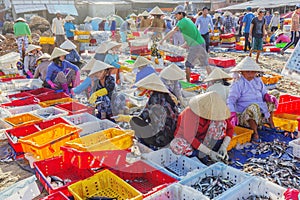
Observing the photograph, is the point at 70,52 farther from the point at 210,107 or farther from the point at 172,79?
the point at 210,107

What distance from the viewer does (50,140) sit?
414 centimetres

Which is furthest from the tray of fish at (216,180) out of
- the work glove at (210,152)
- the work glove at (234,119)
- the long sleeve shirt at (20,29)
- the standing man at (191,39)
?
the long sleeve shirt at (20,29)

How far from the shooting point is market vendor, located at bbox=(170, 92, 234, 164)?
11.4 feet

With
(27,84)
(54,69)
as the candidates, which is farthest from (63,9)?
(54,69)

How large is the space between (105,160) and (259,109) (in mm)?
2355

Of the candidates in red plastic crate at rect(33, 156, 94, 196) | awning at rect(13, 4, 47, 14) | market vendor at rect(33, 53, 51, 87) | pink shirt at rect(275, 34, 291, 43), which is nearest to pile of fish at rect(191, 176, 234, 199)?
red plastic crate at rect(33, 156, 94, 196)

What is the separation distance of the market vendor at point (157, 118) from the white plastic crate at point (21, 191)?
140 cm

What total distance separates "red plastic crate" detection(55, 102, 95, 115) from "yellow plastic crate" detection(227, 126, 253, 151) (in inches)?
96.4

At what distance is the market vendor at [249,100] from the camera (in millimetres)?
4488

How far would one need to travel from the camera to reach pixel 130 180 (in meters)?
3.62

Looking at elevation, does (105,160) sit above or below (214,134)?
below

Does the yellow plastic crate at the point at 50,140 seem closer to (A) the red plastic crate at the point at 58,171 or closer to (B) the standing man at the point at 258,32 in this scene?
(A) the red plastic crate at the point at 58,171

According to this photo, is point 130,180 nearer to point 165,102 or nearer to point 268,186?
point 165,102

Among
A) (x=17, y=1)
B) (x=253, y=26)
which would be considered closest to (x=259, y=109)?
(x=253, y=26)
